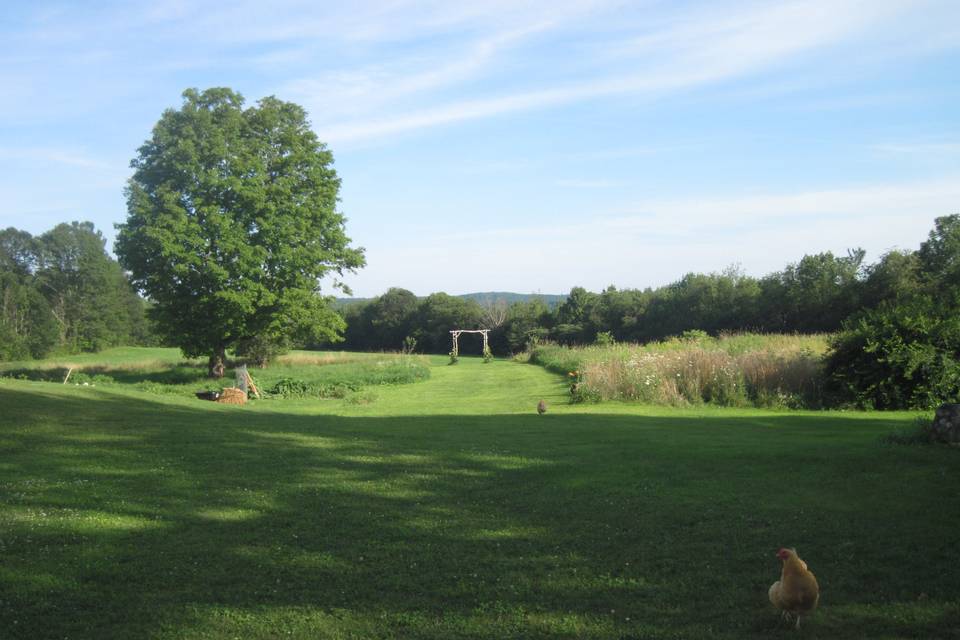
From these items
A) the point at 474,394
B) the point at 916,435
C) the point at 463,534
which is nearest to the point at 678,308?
the point at 474,394

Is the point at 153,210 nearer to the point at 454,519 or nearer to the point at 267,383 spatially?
the point at 267,383

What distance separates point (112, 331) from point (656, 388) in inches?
2735

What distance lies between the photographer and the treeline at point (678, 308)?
40969mm

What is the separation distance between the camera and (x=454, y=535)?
22.9ft

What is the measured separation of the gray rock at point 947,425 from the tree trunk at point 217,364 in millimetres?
33443

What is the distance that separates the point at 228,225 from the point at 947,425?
30.2 metres

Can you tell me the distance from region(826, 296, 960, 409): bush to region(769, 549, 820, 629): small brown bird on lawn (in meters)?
15.1

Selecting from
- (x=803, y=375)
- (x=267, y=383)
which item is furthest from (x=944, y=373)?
(x=267, y=383)

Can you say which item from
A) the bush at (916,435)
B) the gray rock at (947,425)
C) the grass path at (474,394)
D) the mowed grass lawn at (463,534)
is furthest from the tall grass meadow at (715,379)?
the gray rock at (947,425)

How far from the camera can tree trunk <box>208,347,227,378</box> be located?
123ft

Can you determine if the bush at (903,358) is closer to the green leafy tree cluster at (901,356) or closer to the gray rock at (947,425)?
the green leafy tree cluster at (901,356)

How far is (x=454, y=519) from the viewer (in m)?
7.53

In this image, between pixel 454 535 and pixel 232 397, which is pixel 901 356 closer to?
pixel 454 535

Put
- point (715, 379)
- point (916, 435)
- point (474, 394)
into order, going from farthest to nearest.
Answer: point (474, 394)
point (715, 379)
point (916, 435)
